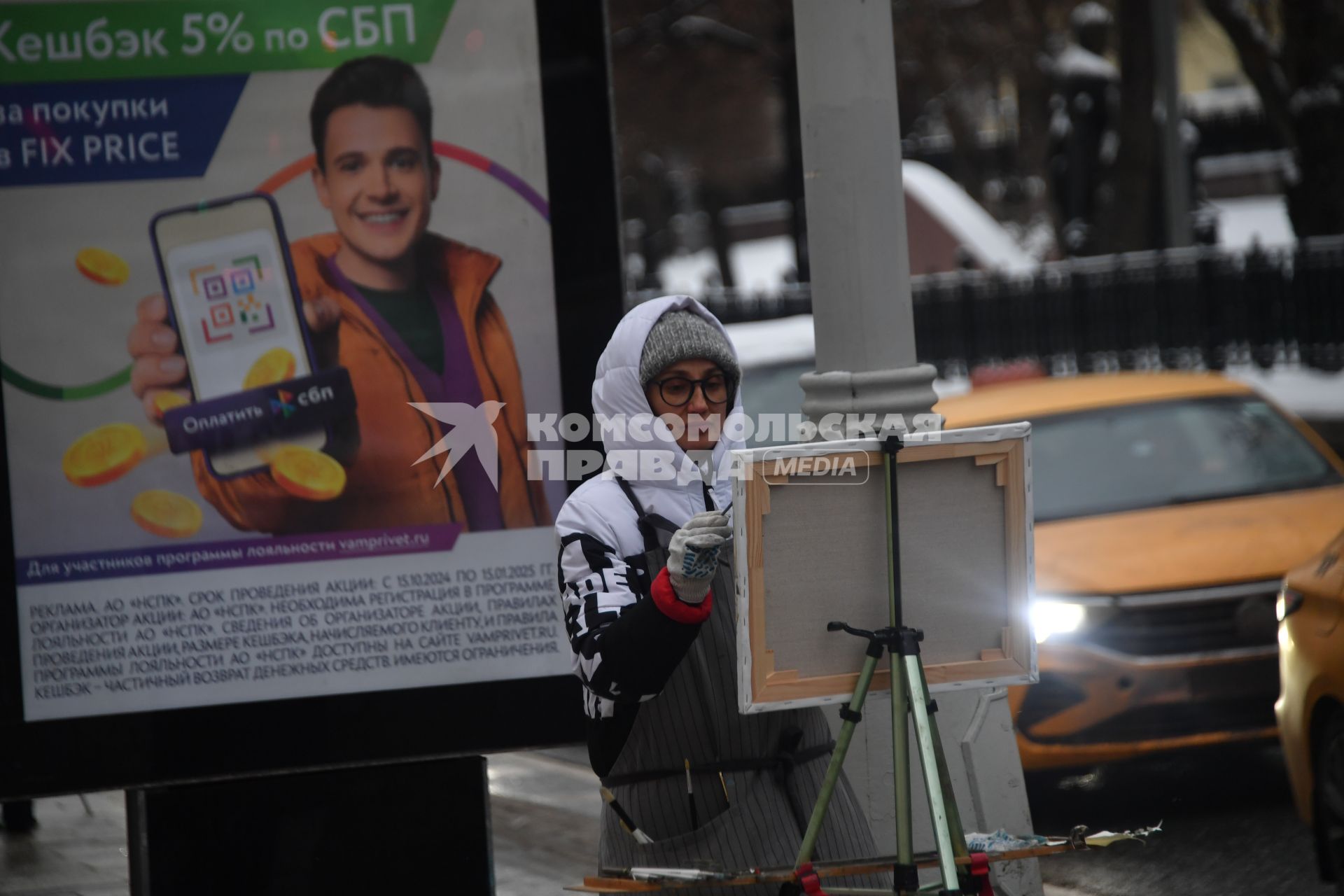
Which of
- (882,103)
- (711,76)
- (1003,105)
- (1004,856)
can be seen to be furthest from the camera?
(1003,105)

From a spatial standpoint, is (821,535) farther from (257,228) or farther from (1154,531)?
(1154,531)

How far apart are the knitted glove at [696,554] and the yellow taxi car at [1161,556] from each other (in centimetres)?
343

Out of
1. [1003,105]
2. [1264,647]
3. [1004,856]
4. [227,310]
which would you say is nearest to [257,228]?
[227,310]

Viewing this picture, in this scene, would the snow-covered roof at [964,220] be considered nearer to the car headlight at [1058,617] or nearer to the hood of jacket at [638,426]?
the car headlight at [1058,617]

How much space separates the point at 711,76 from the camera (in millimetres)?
42344

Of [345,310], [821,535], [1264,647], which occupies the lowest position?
[1264,647]

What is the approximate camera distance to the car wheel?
5.59 metres

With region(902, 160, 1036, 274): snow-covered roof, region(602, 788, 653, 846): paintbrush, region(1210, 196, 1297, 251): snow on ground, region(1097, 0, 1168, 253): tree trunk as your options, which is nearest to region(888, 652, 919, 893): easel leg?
region(602, 788, 653, 846): paintbrush

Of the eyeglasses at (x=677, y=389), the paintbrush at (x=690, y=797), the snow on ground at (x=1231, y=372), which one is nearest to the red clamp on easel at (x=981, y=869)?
the paintbrush at (x=690, y=797)

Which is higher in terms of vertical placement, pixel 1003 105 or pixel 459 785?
pixel 1003 105

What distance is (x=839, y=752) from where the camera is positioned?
126 inches

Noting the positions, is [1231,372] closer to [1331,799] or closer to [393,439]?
[1331,799]

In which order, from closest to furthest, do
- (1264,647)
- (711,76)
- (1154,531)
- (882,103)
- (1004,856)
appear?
(1004,856) < (882,103) < (1264,647) < (1154,531) < (711,76)

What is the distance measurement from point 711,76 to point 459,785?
127ft
